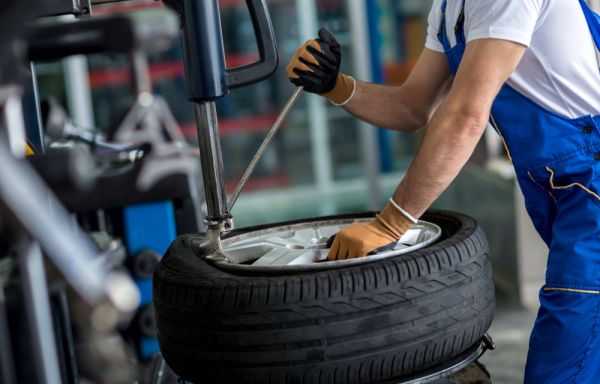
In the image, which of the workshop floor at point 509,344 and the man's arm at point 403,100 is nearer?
the man's arm at point 403,100

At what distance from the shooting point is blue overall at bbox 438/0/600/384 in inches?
57.9

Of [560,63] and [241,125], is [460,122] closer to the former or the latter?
[560,63]

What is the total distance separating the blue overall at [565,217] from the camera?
1472 millimetres

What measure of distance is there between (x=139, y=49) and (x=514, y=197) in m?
3.04

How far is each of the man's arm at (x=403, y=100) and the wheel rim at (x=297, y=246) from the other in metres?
0.29

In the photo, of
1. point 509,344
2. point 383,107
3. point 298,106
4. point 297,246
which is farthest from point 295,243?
point 298,106

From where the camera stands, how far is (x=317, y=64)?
1.74 m

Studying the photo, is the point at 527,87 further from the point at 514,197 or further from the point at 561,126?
the point at 514,197

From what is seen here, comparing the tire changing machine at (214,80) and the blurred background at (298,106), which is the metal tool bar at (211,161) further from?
the blurred background at (298,106)

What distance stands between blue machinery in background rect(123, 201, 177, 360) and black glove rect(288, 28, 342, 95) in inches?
33.3

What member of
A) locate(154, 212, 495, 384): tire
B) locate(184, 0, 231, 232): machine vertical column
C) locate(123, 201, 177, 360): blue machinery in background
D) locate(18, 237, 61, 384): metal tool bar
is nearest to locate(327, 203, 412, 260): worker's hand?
locate(154, 212, 495, 384): tire

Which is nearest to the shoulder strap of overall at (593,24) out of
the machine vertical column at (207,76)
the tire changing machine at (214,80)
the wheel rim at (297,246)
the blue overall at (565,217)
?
the blue overall at (565,217)

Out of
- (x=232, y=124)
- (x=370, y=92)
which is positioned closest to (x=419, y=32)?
(x=232, y=124)

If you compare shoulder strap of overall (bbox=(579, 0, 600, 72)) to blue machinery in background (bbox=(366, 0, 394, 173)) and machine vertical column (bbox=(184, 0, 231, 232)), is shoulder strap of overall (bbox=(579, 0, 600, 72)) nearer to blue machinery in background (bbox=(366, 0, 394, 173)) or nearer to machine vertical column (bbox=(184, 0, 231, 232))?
machine vertical column (bbox=(184, 0, 231, 232))
